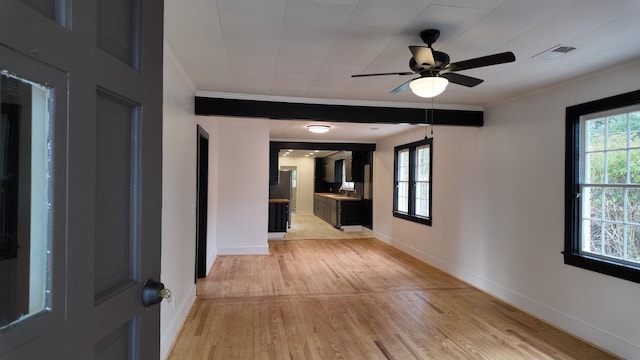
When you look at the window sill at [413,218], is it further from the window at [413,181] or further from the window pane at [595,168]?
the window pane at [595,168]

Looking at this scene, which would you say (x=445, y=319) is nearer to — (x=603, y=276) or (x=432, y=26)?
(x=603, y=276)

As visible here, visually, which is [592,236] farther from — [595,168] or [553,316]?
[553,316]

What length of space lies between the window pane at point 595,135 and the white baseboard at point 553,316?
156cm

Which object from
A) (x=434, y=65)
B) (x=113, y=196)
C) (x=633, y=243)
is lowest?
(x=633, y=243)

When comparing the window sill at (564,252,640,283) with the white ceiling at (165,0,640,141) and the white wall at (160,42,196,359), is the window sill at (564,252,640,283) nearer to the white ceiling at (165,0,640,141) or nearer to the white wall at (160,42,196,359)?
the white ceiling at (165,0,640,141)

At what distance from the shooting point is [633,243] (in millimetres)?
2883

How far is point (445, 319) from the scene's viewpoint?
11.6 ft

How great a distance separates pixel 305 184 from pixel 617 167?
1172 centimetres

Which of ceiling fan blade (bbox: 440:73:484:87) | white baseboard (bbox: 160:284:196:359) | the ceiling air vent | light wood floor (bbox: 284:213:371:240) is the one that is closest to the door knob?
white baseboard (bbox: 160:284:196:359)

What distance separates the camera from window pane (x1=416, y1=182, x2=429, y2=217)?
6.16 m

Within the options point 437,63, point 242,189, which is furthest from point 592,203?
point 242,189

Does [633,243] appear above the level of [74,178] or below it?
below

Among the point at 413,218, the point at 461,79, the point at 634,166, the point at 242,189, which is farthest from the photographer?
the point at 413,218

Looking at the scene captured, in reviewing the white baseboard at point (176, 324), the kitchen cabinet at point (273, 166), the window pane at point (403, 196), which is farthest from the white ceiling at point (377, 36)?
the kitchen cabinet at point (273, 166)
